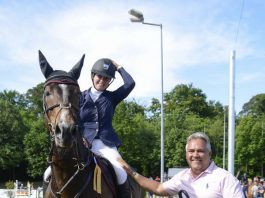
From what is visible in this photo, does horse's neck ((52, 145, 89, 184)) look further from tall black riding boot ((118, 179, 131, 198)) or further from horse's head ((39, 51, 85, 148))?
tall black riding boot ((118, 179, 131, 198))

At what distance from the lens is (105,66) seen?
7199mm

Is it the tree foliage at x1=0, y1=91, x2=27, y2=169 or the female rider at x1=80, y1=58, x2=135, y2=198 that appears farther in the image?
the tree foliage at x1=0, y1=91, x2=27, y2=169

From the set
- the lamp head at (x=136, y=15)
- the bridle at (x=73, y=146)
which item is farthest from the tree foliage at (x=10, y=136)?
the bridle at (x=73, y=146)

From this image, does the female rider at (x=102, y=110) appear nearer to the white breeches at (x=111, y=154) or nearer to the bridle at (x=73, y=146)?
the white breeches at (x=111, y=154)

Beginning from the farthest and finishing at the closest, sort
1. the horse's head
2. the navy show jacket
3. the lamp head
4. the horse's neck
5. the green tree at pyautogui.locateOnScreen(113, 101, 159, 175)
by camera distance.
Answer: the green tree at pyautogui.locateOnScreen(113, 101, 159, 175) < the lamp head < the navy show jacket < the horse's neck < the horse's head

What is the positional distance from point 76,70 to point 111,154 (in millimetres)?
1477

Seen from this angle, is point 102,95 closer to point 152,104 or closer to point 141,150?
point 141,150

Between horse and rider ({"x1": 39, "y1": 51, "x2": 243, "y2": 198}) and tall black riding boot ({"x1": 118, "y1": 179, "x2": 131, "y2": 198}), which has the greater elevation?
horse and rider ({"x1": 39, "y1": 51, "x2": 243, "y2": 198})

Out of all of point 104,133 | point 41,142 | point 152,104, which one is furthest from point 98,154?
point 152,104

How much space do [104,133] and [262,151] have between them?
65796 millimetres

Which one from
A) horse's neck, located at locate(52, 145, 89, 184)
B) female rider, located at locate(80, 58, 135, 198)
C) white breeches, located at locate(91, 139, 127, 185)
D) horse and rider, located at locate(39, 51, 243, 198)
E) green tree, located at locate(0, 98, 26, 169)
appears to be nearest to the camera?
horse and rider, located at locate(39, 51, 243, 198)

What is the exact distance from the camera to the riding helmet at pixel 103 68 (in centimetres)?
717

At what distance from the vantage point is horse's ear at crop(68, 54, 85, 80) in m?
6.13

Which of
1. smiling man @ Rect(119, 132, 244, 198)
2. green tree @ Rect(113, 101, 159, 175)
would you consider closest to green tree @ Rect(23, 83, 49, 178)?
green tree @ Rect(113, 101, 159, 175)
